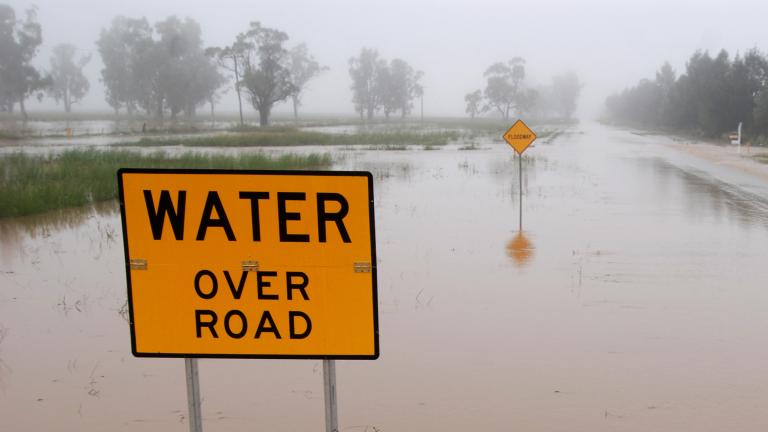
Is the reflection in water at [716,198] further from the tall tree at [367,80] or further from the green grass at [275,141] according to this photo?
the tall tree at [367,80]

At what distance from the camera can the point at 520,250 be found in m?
11.1

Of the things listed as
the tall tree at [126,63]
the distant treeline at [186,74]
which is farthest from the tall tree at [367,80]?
the tall tree at [126,63]

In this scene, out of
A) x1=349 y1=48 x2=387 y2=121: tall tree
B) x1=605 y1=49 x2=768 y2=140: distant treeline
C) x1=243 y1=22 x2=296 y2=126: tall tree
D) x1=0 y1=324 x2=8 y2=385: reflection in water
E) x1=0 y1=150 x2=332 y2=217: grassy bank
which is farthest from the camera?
x1=349 y1=48 x2=387 y2=121: tall tree

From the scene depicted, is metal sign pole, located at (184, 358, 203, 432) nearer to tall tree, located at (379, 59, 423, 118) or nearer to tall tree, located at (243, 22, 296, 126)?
tall tree, located at (243, 22, 296, 126)

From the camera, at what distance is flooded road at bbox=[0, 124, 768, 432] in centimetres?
515

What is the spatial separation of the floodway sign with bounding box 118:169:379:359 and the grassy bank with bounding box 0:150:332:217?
13.7 metres

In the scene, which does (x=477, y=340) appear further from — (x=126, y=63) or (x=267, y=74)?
(x=126, y=63)

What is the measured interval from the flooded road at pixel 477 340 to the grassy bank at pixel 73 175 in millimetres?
2197

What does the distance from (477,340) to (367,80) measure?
398 ft

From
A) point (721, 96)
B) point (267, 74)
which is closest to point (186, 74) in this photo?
point (267, 74)

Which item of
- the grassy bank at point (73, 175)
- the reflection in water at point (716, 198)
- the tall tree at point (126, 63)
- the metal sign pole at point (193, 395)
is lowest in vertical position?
the reflection in water at point (716, 198)

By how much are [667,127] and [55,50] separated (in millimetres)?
114863

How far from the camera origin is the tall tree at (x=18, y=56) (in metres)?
83.7

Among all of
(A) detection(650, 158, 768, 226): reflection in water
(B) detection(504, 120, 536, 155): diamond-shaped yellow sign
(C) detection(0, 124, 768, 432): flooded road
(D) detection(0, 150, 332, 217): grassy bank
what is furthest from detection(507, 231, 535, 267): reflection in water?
(D) detection(0, 150, 332, 217): grassy bank
